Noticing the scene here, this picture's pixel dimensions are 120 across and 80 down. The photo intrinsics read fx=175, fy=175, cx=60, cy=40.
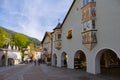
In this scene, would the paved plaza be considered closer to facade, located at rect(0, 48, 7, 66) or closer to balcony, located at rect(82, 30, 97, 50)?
balcony, located at rect(82, 30, 97, 50)

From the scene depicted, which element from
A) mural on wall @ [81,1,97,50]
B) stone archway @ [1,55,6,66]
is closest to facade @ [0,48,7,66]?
stone archway @ [1,55,6,66]

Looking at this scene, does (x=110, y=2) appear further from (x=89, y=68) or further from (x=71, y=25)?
(x=71, y=25)

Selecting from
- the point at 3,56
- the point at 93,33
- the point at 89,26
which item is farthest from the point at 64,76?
the point at 3,56

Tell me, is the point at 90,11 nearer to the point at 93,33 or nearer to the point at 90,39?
the point at 93,33

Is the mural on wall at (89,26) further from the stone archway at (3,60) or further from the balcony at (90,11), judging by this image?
the stone archway at (3,60)

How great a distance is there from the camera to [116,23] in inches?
682

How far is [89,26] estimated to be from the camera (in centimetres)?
2127

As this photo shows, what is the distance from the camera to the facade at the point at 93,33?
58.9 ft

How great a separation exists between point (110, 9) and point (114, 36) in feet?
9.91

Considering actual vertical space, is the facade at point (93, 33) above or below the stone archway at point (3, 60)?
above

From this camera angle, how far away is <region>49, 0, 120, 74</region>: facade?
17938 millimetres

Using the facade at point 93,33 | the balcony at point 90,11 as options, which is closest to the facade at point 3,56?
the facade at point 93,33

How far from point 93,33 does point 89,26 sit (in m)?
1.22

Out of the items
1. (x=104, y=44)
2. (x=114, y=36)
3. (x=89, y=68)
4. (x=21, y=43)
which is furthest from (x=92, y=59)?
(x=21, y=43)
